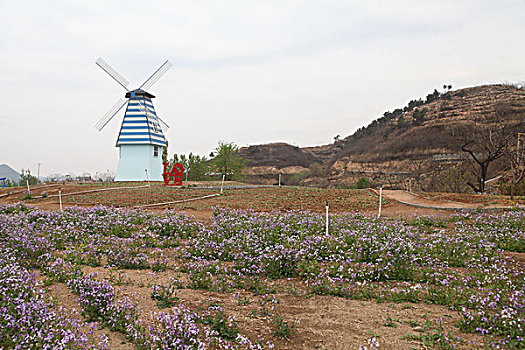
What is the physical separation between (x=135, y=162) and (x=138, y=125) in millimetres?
3447

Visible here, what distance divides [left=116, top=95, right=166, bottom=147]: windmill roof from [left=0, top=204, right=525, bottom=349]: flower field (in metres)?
25.6

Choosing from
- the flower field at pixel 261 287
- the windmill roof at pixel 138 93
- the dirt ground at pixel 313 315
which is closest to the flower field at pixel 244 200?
the flower field at pixel 261 287

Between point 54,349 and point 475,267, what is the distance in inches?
254

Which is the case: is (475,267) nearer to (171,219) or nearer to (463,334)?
(463,334)

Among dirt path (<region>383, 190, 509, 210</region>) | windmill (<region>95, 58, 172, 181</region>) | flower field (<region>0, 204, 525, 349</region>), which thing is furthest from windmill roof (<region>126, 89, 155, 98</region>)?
flower field (<region>0, 204, 525, 349</region>)

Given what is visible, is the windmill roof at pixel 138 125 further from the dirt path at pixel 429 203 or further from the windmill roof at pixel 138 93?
the dirt path at pixel 429 203

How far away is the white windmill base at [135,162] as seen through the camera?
3384cm

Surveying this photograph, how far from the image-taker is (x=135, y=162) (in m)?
34.1

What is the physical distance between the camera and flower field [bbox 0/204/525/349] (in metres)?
3.95

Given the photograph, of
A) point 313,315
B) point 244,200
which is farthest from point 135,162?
point 313,315

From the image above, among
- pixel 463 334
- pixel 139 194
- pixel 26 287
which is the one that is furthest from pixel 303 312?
Result: pixel 139 194

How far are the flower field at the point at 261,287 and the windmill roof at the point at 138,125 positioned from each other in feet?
83.8

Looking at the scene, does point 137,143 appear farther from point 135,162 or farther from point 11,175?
point 11,175

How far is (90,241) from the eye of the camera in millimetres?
8219
